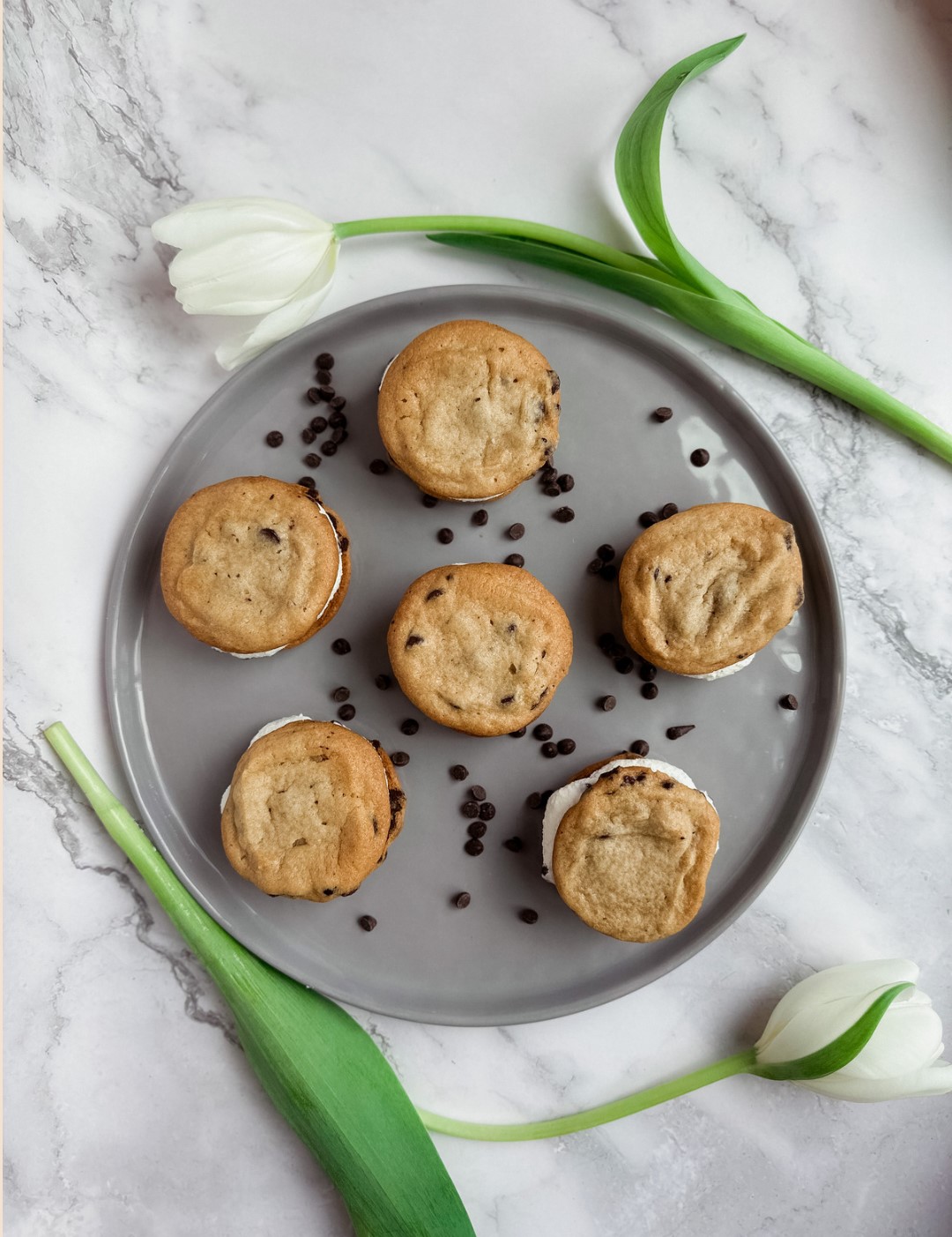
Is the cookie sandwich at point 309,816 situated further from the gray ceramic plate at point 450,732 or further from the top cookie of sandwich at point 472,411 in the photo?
the top cookie of sandwich at point 472,411

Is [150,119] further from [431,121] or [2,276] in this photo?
[431,121]

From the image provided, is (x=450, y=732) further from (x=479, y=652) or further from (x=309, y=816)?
(x=309, y=816)

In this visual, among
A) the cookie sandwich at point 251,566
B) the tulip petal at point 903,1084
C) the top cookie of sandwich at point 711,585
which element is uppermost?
the top cookie of sandwich at point 711,585

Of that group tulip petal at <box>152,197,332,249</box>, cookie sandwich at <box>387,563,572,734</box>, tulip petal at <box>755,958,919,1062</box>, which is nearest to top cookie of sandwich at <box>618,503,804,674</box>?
cookie sandwich at <box>387,563,572,734</box>

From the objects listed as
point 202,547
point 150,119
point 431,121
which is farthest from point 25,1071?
point 431,121

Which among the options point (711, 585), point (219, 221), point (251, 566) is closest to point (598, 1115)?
point (711, 585)

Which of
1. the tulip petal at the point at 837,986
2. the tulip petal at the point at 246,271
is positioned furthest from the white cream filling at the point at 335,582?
the tulip petal at the point at 837,986
